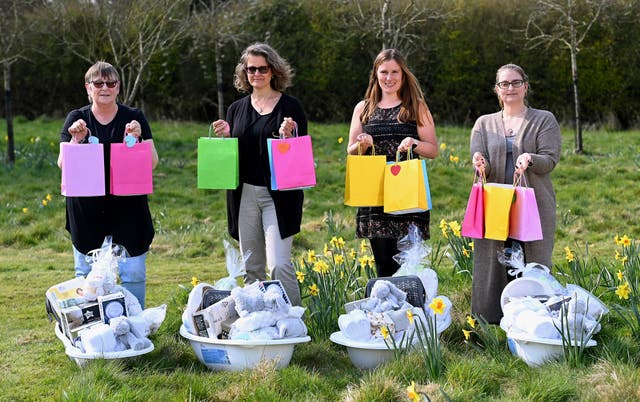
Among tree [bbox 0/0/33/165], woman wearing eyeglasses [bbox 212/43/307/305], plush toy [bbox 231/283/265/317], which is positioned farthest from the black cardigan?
tree [bbox 0/0/33/165]

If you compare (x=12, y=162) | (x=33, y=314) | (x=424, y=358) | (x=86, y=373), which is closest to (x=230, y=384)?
(x=86, y=373)

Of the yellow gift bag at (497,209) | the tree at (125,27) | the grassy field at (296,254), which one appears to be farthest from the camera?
the tree at (125,27)

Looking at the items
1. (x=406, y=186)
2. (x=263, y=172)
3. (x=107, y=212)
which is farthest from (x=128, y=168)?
(x=406, y=186)

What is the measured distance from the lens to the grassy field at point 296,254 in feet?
12.6

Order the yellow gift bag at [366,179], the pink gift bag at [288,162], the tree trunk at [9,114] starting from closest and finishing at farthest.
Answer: the pink gift bag at [288,162] < the yellow gift bag at [366,179] < the tree trunk at [9,114]

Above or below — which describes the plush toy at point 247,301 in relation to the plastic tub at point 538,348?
above

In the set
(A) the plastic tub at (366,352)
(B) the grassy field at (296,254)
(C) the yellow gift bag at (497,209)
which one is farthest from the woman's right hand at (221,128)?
(C) the yellow gift bag at (497,209)

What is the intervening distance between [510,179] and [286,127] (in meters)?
1.31

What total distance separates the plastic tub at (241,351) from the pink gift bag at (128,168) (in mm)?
947

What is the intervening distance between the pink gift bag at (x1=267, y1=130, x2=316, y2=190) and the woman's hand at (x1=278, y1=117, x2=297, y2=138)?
3cm

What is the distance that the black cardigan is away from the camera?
469 cm

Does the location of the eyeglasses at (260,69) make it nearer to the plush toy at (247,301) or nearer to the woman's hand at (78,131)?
the woman's hand at (78,131)

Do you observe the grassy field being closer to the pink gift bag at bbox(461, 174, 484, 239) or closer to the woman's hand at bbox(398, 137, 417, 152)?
the pink gift bag at bbox(461, 174, 484, 239)

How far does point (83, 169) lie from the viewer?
459 centimetres
